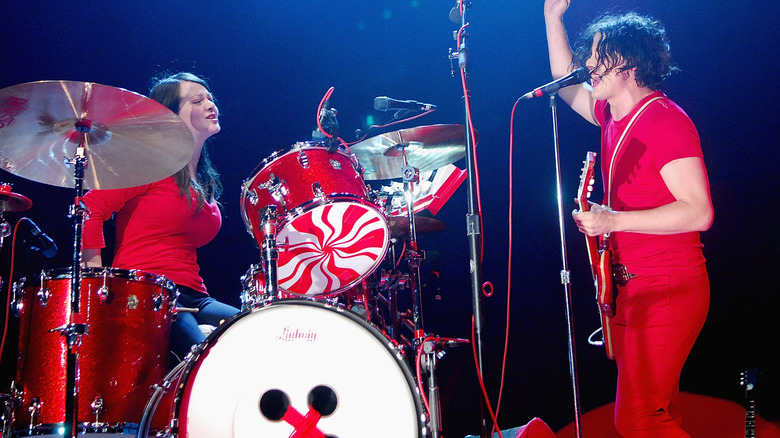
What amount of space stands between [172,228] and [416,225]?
1459mm

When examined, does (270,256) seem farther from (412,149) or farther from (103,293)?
(412,149)

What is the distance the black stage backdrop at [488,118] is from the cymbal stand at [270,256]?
1.87 meters

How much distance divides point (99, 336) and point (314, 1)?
3405 mm

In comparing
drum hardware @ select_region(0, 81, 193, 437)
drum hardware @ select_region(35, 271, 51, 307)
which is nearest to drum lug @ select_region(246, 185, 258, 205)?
drum hardware @ select_region(0, 81, 193, 437)

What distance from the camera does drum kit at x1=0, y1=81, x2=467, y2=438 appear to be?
6.34ft

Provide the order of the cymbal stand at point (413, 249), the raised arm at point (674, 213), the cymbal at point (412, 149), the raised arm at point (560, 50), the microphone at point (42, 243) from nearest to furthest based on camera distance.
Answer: the raised arm at point (674, 213) < the raised arm at point (560, 50) < the microphone at point (42, 243) < the cymbal stand at point (413, 249) < the cymbal at point (412, 149)

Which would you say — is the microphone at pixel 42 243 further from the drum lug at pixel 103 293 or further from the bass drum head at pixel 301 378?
the bass drum head at pixel 301 378

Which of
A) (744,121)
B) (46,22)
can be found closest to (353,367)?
(744,121)

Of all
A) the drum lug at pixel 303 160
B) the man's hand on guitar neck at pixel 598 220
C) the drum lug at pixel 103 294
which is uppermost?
the drum lug at pixel 303 160

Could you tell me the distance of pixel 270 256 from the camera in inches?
90.8

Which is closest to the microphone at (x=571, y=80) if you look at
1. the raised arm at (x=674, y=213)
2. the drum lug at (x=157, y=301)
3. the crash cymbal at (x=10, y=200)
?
the raised arm at (x=674, y=213)

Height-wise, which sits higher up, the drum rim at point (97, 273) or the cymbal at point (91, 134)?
the cymbal at point (91, 134)

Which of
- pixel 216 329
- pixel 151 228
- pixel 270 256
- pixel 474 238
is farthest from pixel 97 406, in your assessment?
pixel 474 238

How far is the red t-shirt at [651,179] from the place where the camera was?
84.4 inches
